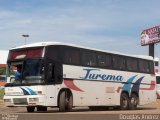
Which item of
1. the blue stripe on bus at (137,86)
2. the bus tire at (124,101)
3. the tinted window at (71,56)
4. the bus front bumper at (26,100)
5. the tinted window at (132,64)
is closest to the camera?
the bus front bumper at (26,100)

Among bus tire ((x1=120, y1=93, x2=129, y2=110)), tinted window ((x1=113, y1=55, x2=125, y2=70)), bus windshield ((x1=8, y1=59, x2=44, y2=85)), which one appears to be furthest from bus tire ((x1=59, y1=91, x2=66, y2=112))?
bus tire ((x1=120, y1=93, x2=129, y2=110))

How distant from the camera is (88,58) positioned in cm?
2341

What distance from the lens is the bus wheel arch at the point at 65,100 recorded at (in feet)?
70.0

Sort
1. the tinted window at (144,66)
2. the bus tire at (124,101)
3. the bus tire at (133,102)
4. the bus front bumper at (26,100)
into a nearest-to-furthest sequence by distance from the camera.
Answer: the bus front bumper at (26,100) → the bus tire at (124,101) → the bus tire at (133,102) → the tinted window at (144,66)

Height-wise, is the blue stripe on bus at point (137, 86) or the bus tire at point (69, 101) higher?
the blue stripe on bus at point (137, 86)

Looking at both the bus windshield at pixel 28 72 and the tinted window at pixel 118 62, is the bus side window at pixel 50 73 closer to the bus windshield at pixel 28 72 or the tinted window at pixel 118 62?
the bus windshield at pixel 28 72

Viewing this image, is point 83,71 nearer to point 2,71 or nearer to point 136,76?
point 136,76

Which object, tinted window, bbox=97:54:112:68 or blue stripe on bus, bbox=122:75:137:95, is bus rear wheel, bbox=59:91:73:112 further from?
blue stripe on bus, bbox=122:75:137:95

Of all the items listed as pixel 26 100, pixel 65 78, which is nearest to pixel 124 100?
pixel 65 78

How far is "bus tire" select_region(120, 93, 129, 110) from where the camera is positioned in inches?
1039

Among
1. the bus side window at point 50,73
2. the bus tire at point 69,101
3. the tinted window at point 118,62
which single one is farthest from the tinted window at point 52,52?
the tinted window at point 118,62

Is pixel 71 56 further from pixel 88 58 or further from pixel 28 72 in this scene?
pixel 28 72

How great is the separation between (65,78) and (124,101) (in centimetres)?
622

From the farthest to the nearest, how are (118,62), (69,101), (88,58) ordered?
(118,62) → (88,58) → (69,101)
